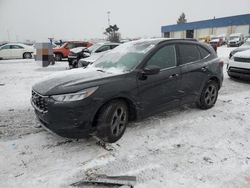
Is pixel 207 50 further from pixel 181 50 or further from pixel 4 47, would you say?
pixel 4 47

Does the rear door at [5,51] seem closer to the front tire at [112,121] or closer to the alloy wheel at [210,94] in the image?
the alloy wheel at [210,94]

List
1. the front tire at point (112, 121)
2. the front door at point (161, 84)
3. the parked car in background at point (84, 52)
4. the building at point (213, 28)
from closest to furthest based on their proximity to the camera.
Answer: the front tire at point (112, 121)
the front door at point (161, 84)
the parked car in background at point (84, 52)
the building at point (213, 28)

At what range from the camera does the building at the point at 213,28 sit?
181 ft

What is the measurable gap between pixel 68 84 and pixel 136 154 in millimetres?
1491

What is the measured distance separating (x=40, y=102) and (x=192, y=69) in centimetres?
314

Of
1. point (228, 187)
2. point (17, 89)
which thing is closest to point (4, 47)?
point (17, 89)

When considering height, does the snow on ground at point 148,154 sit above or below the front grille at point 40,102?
below

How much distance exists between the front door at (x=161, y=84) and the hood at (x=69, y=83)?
2.18 ft

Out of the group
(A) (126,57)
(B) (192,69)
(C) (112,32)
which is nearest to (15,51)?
(A) (126,57)

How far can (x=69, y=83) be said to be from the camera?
3619mm

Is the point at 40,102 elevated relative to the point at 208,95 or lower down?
elevated

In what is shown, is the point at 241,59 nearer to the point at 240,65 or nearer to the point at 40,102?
the point at 240,65

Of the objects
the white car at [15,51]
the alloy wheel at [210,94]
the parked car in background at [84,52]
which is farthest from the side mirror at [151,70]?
the white car at [15,51]

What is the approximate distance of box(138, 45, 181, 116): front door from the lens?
163 inches
